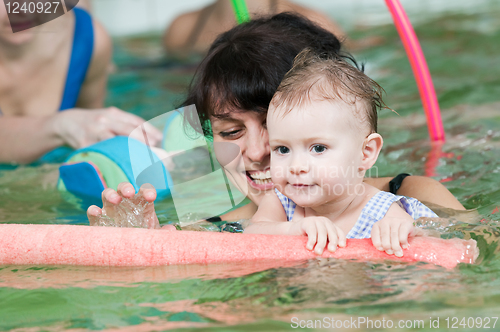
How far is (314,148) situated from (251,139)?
0.41 metres

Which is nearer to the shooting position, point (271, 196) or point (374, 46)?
point (271, 196)

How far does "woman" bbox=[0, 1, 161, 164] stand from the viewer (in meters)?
2.86

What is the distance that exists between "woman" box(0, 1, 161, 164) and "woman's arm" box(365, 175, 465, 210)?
144 cm

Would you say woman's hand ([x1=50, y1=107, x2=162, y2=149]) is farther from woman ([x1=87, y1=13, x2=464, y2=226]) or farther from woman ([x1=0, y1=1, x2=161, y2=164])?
woman ([x1=87, y1=13, x2=464, y2=226])

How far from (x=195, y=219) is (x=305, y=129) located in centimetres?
77

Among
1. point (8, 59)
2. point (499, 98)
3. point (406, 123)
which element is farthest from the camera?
point (499, 98)

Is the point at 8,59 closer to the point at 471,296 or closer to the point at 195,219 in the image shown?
the point at 195,219

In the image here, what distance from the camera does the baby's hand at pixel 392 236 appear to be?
4.48 ft

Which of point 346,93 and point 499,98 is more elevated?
point 346,93

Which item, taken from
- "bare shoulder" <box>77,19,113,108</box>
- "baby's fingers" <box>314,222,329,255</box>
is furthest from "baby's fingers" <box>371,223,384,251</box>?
"bare shoulder" <box>77,19,113,108</box>

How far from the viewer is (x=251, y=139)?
1.92 m

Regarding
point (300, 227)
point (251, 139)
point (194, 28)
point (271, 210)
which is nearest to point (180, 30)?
point (194, 28)

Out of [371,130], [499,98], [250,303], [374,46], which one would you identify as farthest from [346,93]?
[374,46]

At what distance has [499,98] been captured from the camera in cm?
410
